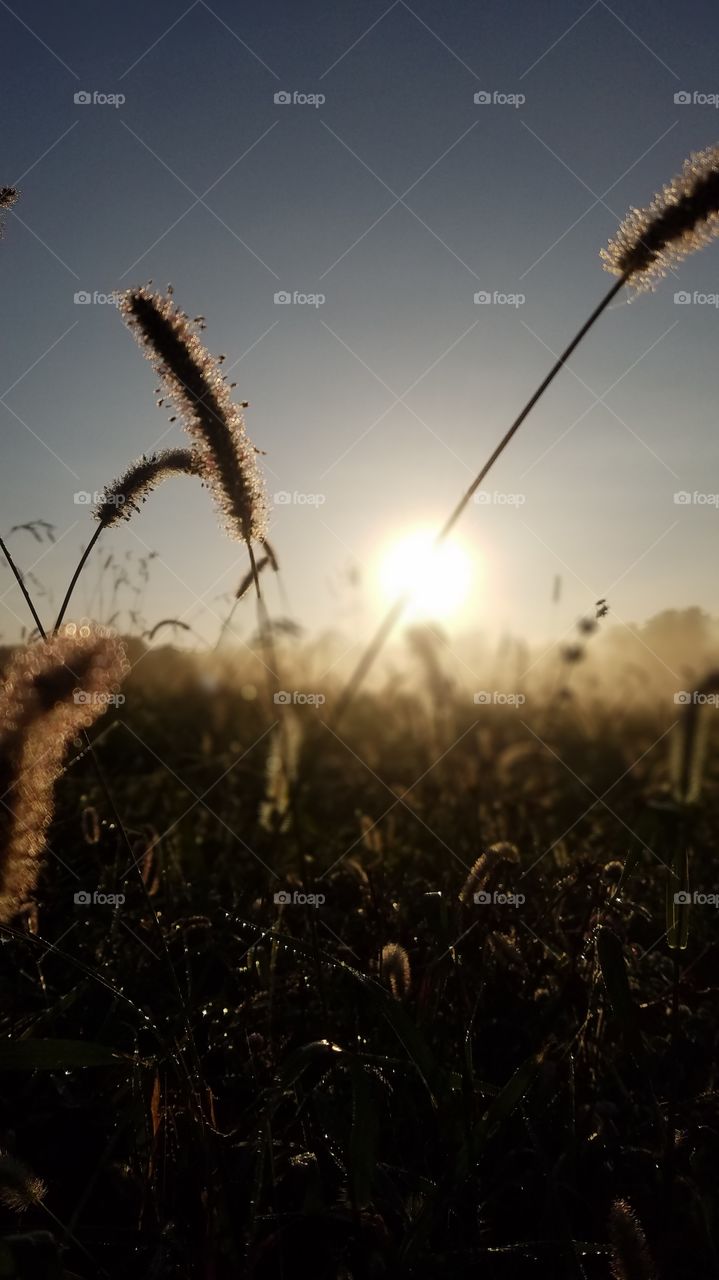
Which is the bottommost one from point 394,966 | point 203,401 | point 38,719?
point 394,966

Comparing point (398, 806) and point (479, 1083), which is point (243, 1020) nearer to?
point (479, 1083)

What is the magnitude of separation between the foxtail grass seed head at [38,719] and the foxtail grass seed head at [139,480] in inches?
22.5

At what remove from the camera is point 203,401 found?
2.12 metres

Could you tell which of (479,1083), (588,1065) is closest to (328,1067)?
(479,1083)

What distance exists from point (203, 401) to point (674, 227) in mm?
1167

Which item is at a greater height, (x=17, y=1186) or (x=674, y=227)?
(x=674, y=227)
